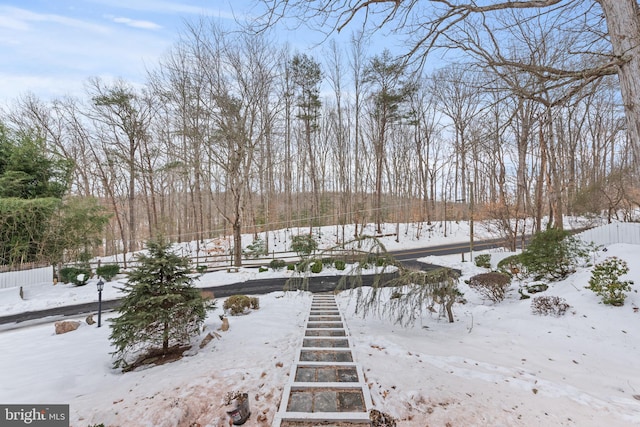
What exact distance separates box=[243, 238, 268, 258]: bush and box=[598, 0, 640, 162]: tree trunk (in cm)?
1564

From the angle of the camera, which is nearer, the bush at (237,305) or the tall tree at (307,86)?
the bush at (237,305)

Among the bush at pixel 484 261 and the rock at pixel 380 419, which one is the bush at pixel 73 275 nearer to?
the rock at pixel 380 419

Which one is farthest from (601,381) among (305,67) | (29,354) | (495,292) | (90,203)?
(305,67)

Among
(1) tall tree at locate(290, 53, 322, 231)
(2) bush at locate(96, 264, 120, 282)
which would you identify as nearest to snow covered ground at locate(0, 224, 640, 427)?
(2) bush at locate(96, 264, 120, 282)

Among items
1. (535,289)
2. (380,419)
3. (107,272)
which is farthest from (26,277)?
(535,289)

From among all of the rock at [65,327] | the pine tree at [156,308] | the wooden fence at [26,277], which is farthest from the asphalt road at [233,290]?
the wooden fence at [26,277]

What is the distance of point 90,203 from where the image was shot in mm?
12555

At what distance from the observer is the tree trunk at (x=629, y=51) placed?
7.26 ft

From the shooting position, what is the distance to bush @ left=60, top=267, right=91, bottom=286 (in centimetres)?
1091

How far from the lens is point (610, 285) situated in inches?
203

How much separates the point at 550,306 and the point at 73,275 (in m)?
17.6

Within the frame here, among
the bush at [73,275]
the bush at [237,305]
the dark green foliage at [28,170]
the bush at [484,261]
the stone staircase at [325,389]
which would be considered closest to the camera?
the stone staircase at [325,389]

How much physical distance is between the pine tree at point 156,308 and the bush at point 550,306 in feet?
24.3

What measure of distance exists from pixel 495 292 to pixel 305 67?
17.8 metres
